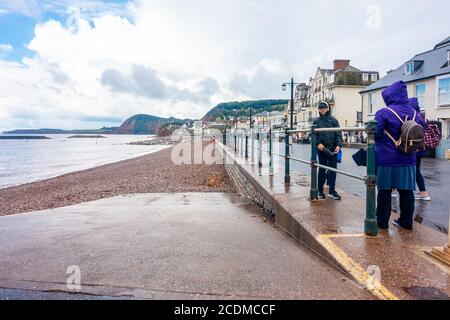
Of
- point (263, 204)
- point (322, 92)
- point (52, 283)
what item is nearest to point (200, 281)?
point (52, 283)

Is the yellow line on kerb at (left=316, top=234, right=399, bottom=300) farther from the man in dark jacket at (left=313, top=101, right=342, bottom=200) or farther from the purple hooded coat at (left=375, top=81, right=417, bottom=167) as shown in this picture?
the man in dark jacket at (left=313, top=101, right=342, bottom=200)

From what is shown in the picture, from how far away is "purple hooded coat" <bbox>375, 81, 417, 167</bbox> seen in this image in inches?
146

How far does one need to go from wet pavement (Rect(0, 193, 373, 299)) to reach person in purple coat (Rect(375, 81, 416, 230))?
1060 millimetres

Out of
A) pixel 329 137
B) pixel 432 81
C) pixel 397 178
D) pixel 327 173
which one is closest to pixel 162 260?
pixel 397 178

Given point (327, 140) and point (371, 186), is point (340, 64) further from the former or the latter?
point (371, 186)

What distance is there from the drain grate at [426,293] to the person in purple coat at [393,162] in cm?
148

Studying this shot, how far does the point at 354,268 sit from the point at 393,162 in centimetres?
147

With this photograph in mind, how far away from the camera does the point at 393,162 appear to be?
3750 millimetres

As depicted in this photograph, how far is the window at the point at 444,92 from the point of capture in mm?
24625

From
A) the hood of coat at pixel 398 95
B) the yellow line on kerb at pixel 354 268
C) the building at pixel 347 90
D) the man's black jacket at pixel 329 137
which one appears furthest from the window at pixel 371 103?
the yellow line on kerb at pixel 354 268

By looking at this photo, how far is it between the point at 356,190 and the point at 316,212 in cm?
342

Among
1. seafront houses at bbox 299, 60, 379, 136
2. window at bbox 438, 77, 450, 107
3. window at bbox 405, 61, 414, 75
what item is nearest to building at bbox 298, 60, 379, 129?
seafront houses at bbox 299, 60, 379, 136
